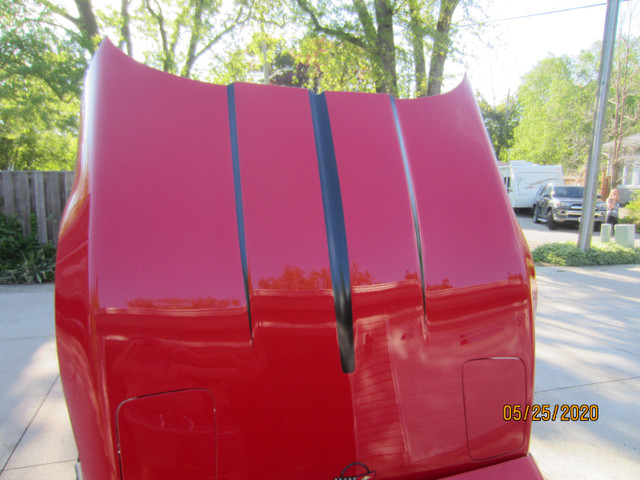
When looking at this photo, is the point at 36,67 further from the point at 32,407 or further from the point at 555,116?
the point at 555,116

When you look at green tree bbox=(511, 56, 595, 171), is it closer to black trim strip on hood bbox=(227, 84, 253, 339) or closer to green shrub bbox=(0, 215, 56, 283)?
green shrub bbox=(0, 215, 56, 283)

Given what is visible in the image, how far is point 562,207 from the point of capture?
1612 cm

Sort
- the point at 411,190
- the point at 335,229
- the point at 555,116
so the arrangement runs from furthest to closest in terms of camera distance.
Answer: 1. the point at 555,116
2. the point at 411,190
3. the point at 335,229

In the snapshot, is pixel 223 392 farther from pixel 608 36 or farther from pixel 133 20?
pixel 133 20

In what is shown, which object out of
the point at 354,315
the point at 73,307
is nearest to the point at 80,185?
the point at 73,307

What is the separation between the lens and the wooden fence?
7707 mm

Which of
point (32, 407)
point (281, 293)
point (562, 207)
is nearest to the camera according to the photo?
point (281, 293)

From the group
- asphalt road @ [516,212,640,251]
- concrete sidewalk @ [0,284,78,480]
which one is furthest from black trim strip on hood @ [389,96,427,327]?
asphalt road @ [516,212,640,251]

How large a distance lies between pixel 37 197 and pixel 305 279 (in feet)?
27.2

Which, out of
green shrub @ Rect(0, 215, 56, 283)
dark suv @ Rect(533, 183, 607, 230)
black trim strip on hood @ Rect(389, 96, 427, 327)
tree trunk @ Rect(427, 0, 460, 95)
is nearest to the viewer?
black trim strip on hood @ Rect(389, 96, 427, 327)

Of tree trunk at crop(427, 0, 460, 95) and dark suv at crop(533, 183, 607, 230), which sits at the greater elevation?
tree trunk at crop(427, 0, 460, 95)

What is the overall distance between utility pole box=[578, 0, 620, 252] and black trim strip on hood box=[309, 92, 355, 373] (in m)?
9.11

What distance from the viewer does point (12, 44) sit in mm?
9031

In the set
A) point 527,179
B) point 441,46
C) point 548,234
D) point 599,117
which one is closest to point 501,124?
point 527,179
